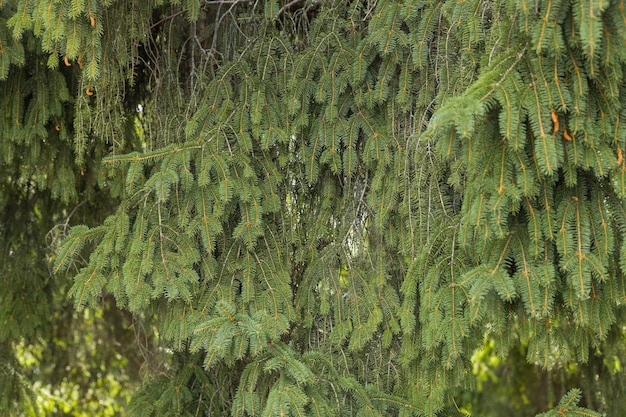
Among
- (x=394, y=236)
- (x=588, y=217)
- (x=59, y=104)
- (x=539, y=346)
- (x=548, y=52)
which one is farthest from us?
(x=59, y=104)

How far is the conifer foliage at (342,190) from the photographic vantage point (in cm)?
272

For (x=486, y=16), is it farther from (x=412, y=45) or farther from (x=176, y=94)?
(x=176, y=94)

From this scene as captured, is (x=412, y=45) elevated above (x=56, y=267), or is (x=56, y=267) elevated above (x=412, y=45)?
(x=412, y=45)

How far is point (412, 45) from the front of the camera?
3393mm

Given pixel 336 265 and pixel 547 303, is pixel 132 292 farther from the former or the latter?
pixel 547 303

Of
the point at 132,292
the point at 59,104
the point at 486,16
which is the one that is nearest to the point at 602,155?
the point at 486,16

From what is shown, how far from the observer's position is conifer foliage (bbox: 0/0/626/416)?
272 centimetres

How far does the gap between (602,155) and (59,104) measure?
9.57 feet

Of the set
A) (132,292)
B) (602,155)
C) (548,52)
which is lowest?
(132,292)

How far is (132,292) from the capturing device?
11.6 ft

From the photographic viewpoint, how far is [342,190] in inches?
158

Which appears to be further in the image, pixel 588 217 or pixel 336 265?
pixel 336 265

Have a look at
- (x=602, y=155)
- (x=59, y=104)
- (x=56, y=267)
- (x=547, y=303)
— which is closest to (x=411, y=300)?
(x=547, y=303)

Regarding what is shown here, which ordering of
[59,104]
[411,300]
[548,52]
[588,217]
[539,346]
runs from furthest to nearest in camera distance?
[59,104] → [411,300] → [539,346] → [588,217] → [548,52]
